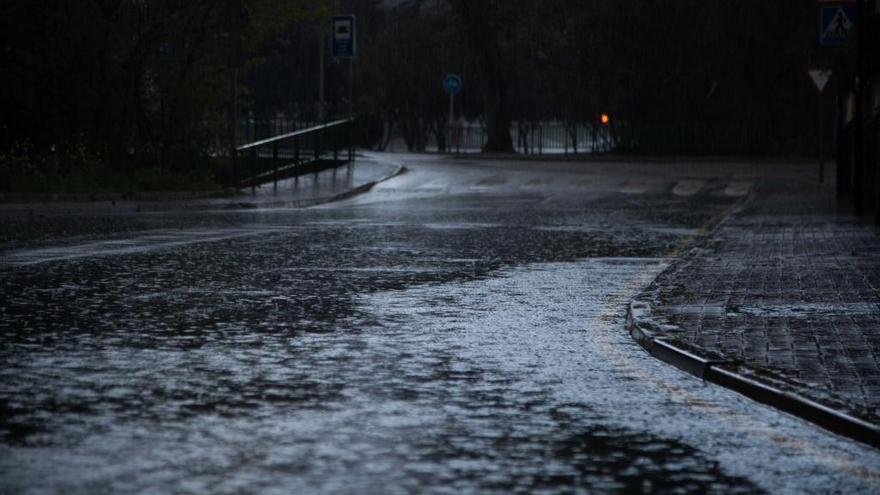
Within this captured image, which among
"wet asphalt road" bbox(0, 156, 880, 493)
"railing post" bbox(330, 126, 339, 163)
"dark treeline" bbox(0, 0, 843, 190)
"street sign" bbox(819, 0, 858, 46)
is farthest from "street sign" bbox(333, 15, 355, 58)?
"wet asphalt road" bbox(0, 156, 880, 493)

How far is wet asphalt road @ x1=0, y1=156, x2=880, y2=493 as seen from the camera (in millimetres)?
7164

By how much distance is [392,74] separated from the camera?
66438 millimetres

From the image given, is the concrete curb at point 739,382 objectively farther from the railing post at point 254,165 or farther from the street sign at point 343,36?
the street sign at point 343,36

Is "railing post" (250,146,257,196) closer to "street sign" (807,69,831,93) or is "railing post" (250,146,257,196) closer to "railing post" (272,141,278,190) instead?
"railing post" (272,141,278,190)

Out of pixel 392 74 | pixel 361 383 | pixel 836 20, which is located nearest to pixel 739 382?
pixel 361 383

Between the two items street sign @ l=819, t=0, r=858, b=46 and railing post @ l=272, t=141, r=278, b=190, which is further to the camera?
railing post @ l=272, t=141, r=278, b=190

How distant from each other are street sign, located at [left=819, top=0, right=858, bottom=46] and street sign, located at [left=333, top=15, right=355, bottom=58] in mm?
18792

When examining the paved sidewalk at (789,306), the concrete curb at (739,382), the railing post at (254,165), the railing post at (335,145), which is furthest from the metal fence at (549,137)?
the concrete curb at (739,382)

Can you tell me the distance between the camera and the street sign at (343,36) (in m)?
43.2

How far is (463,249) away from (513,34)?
36997 millimetres

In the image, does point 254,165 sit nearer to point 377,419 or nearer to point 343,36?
point 343,36

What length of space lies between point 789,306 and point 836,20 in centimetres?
1444

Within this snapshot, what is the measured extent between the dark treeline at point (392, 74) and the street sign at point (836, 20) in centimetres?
334

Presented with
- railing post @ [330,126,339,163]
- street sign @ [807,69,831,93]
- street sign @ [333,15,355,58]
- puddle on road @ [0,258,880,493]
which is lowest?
puddle on road @ [0,258,880,493]
